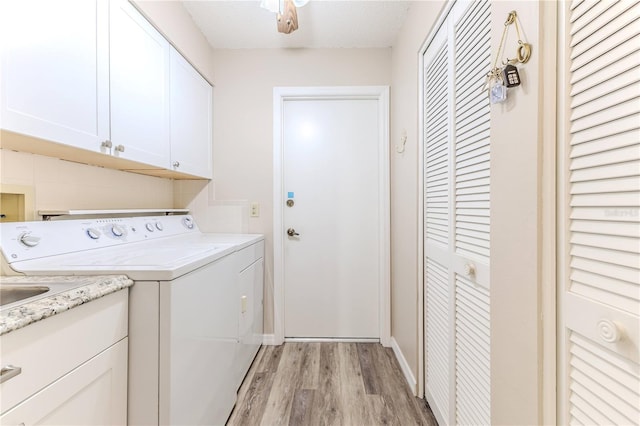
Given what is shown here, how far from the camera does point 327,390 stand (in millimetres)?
1635

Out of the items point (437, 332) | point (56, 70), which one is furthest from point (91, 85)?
point (437, 332)

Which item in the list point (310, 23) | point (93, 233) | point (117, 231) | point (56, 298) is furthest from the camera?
point (310, 23)

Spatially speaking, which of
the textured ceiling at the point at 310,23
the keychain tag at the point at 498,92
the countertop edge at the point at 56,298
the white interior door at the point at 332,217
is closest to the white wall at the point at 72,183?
the countertop edge at the point at 56,298

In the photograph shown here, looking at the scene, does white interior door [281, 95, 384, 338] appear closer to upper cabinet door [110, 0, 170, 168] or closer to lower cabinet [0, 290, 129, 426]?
upper cabinet door [110, 0, 170, 168]

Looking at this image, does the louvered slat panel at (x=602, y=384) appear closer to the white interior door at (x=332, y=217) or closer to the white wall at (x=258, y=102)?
the white interior door at (x=332, y=217)

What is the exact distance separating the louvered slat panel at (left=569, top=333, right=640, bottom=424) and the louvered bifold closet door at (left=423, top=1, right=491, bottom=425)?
33 cm

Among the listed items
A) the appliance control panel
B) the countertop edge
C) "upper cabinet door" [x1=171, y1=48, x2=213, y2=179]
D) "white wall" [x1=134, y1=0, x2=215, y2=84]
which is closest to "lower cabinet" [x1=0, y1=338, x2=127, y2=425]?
the countertop edge

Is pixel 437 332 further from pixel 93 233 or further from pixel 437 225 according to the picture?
pixel 93 233

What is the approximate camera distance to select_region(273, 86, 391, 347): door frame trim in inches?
85.2

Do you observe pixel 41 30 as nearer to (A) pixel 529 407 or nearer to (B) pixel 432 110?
(B) pixel 432 110

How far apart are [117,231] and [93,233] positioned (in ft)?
0.43

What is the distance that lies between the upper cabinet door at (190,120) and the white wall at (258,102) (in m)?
0.10

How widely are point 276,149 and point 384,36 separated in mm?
1155

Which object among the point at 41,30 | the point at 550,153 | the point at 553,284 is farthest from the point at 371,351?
the point at 41,30
